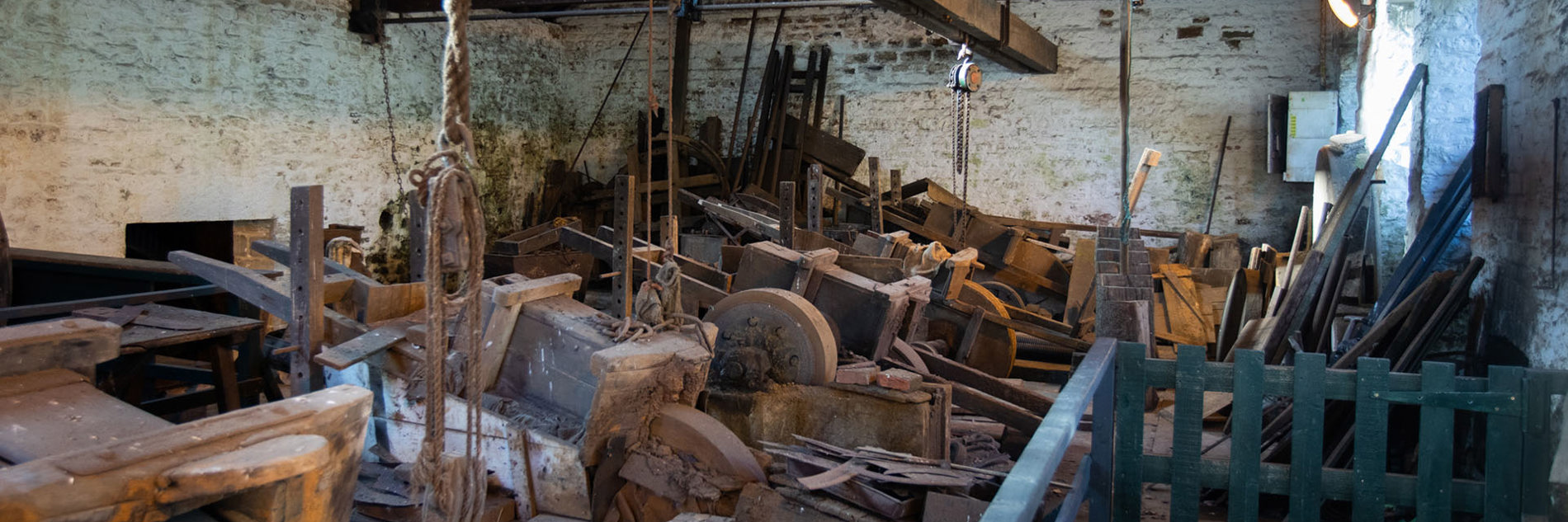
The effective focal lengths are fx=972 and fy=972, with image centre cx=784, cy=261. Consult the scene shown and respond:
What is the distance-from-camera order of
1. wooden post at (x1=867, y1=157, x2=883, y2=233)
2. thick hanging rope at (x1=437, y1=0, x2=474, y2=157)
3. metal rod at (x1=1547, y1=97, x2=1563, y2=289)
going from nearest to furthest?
thick hanging rope at (x1=437, y1=0, x2=474, y2=157) < metal rod at (x1=1547, y1=97, x2=1563, y2=289) < wooden post at (x1=867, y1=157, x2=883, y2=233)

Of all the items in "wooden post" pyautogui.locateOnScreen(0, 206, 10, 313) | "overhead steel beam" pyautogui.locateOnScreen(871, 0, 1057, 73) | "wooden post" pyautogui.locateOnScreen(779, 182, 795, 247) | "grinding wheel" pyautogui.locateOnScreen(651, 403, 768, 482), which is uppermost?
"overhead steel beam" pyautogui.locateOnScreen(871, 0, 1057, 73)

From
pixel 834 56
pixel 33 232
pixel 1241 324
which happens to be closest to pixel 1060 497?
pixel 1241 324

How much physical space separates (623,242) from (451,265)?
12.8ft

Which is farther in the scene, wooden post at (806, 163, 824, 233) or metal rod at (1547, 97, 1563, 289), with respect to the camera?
wooden post at (806, 163, 824, 233)

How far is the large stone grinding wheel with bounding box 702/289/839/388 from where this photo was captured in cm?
534

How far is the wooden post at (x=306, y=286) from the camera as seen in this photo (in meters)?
4.68

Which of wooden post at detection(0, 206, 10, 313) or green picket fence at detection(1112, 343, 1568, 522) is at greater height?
wooden post at detection(0, 206, 10, 313)

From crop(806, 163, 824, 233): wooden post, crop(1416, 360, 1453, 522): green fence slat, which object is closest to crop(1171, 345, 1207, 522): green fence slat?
crop(1416, 360, 1453, 522): green fence slat

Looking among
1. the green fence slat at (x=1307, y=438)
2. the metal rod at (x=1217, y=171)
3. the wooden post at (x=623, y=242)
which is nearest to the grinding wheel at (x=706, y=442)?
the wooden post at (x=623, y=242)

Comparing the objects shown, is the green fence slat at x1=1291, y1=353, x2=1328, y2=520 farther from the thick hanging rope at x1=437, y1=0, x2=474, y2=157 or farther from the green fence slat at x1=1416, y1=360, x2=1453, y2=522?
the thick hanging rope at x1=437, y1=0, x2=474, y2=157

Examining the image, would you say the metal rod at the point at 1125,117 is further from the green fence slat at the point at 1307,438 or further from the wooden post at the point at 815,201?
the wooden post at the point at 815,201

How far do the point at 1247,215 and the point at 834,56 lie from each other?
517cm

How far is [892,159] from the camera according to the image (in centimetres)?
1219

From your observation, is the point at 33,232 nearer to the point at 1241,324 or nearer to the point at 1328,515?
the point at 1328,515
